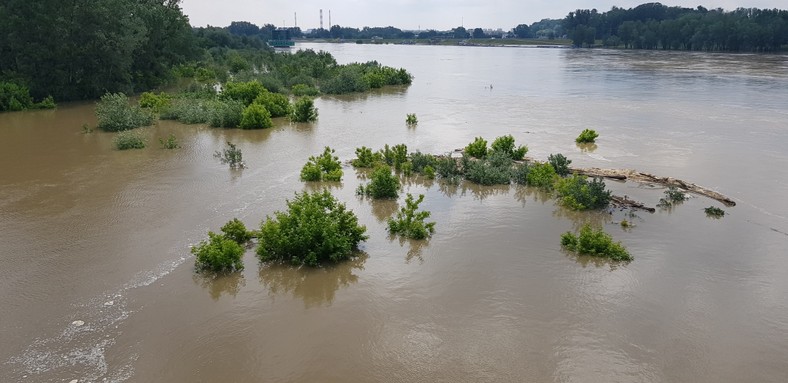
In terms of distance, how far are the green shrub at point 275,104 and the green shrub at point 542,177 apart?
11.2 m

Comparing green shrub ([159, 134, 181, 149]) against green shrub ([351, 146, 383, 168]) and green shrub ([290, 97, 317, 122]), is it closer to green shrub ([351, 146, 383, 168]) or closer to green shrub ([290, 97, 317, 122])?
green shrub ([290, 97, 317, 122])

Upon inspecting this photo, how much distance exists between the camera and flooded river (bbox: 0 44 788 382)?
5.84 m

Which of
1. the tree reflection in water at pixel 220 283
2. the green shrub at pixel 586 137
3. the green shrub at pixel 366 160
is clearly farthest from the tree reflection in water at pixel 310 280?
the green shrub at pixel 586 137

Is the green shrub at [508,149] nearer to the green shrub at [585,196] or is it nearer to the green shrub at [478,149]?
the green shrub at [478,149]

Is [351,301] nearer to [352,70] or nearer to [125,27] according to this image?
[125,27]

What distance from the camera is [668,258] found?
8.43m

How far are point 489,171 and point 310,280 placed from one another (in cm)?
612

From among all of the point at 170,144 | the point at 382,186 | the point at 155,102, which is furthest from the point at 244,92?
the point at 382,186

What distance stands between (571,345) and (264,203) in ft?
22.0

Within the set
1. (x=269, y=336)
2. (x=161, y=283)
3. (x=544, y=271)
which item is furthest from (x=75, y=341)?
(x=544, y=271)

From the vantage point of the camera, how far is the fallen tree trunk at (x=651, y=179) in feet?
37.1

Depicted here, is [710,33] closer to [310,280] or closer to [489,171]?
[489,171]

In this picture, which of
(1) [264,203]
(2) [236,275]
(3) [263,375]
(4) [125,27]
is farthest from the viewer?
(4) [125,27]

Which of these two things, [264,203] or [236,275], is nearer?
[236,275]
